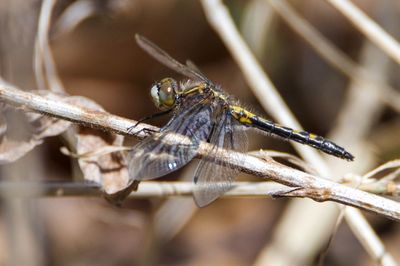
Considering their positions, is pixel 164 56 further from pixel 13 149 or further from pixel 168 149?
pixel 13 149

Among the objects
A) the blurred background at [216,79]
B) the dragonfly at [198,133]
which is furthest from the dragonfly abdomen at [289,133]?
the blurred background at [216,79]

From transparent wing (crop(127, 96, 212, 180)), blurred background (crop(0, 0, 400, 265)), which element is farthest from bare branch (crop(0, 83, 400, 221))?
blurred background (crop(0, 0, 400, 265))

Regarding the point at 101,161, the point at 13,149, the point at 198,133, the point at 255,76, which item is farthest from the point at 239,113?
the point at 13,149

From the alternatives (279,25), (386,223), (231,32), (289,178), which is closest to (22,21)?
(231,32)

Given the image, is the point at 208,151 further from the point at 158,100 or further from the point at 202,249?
the point at 202,249

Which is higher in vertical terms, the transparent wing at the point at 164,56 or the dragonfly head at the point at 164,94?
the transparent wing at the point at 164,56

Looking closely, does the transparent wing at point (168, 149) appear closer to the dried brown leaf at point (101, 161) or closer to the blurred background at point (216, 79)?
the dried brown leaf at point (101, 161)

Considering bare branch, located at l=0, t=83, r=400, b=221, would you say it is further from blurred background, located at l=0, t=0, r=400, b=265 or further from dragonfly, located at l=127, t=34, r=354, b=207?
blurred background, located at l=0, t=0, r=400, b=265
